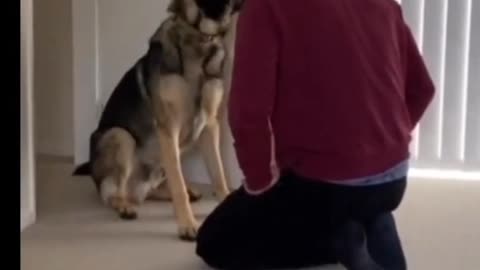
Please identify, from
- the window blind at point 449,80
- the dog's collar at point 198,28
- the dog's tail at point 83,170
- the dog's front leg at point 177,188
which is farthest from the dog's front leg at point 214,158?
the window blind at point 449,80

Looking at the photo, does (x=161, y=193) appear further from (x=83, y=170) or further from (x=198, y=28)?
(x=198, y=28)

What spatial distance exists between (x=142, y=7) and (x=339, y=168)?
1.24 metres

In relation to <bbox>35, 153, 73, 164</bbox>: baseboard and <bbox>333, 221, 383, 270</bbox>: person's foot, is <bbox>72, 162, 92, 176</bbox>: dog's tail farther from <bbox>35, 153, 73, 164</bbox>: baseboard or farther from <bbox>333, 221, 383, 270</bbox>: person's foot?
<bbox>333, 221, 383, 270</bbox>: person's foot

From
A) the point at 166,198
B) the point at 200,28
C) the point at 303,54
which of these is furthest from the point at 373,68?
the point at 166,198

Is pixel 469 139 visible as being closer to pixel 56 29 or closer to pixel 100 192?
pixel 100 192

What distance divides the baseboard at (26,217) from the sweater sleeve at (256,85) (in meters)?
0.77

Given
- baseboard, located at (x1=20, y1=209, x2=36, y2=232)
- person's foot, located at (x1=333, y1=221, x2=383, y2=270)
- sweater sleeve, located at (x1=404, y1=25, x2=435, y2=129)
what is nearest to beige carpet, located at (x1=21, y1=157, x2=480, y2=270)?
baseboard, located at (x1=20, y1=209, x2=36, y2=232)

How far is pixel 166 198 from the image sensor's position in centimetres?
287

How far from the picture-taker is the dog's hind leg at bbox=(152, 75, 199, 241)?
2579mm

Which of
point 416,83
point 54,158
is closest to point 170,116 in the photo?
point 416,83

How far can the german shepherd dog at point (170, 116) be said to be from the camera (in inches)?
101

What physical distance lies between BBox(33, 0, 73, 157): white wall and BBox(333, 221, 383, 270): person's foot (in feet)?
5.16

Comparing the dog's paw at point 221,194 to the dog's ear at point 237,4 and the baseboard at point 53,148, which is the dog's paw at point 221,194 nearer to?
the dog's ear at point 237,4

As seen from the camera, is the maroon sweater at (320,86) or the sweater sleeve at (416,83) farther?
the sweater sleeve at (416,83)
